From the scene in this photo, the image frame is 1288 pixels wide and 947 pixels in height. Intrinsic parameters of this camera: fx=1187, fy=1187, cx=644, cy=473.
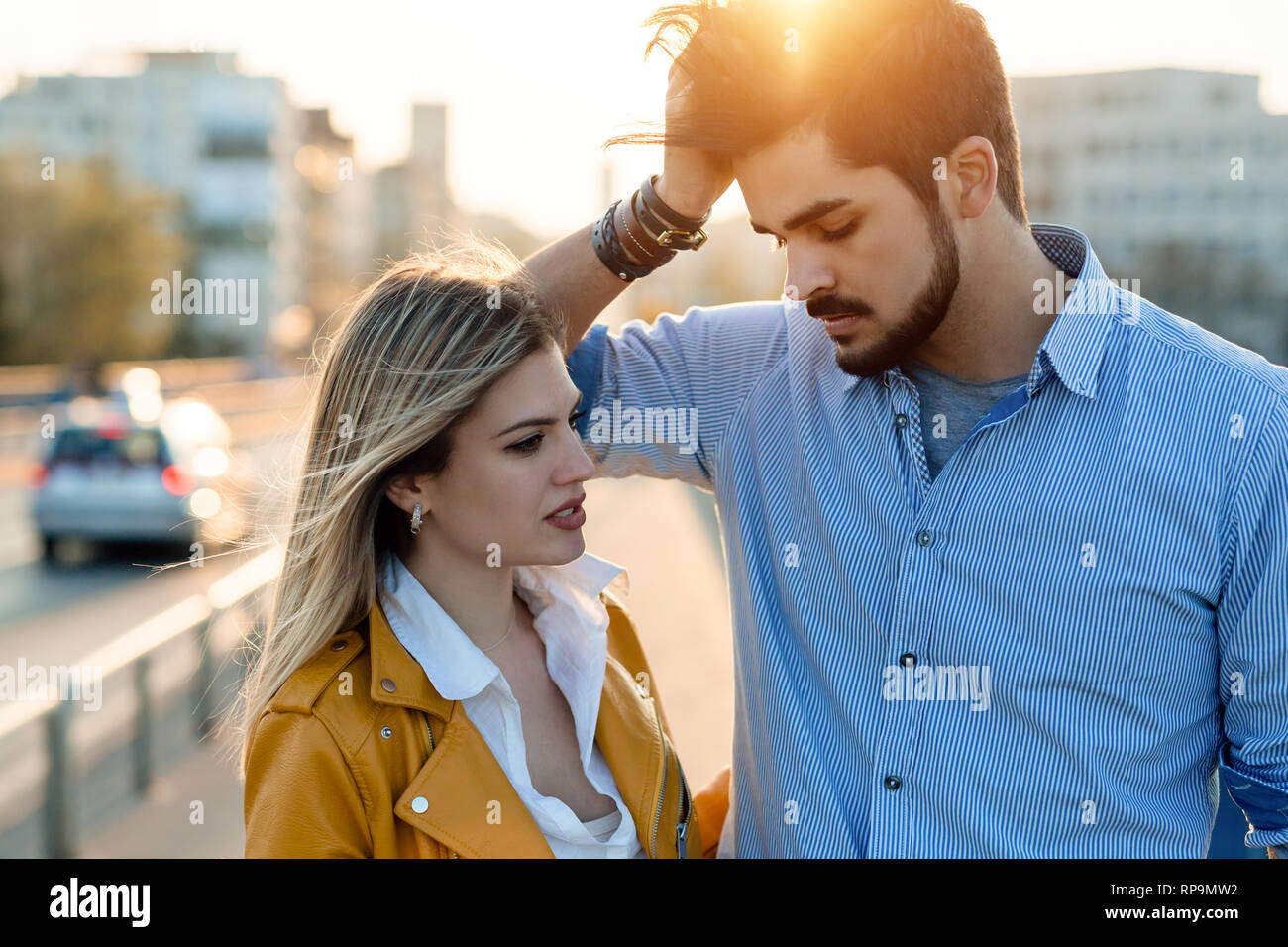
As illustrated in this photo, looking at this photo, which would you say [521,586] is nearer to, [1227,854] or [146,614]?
[1227,854]

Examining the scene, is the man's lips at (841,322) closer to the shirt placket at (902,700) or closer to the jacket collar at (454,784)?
the shirt placket at (902,700)

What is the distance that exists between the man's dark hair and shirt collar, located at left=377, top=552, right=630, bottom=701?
108 cm

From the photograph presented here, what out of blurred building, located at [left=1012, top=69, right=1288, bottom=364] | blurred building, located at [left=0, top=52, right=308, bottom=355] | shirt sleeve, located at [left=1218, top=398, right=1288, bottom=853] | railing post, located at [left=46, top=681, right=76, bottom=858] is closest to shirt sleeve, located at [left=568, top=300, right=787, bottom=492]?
shirt sleeve, located at [left=1218, top=398, right=1288, bottom=853]

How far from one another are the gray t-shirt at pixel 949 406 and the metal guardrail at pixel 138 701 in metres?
2.16

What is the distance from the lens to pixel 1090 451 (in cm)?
226

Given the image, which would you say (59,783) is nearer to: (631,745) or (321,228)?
(631,745)

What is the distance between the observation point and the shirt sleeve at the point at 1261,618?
6.87ft

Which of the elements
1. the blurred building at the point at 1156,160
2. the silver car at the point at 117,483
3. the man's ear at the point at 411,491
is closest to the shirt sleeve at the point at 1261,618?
the man's ear at the point at 411,491

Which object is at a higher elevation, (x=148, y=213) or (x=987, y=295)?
(x=148, y=213)

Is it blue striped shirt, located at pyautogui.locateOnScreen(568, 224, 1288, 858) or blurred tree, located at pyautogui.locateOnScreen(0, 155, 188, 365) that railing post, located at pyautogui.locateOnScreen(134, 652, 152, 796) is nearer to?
blue striped shirt, located at pyautogui.locateOnScreen(568, 224, 1288, 858)

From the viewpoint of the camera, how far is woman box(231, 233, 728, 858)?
2.25 metres

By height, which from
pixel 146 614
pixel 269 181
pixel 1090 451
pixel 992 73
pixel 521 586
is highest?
pixel 269 181
